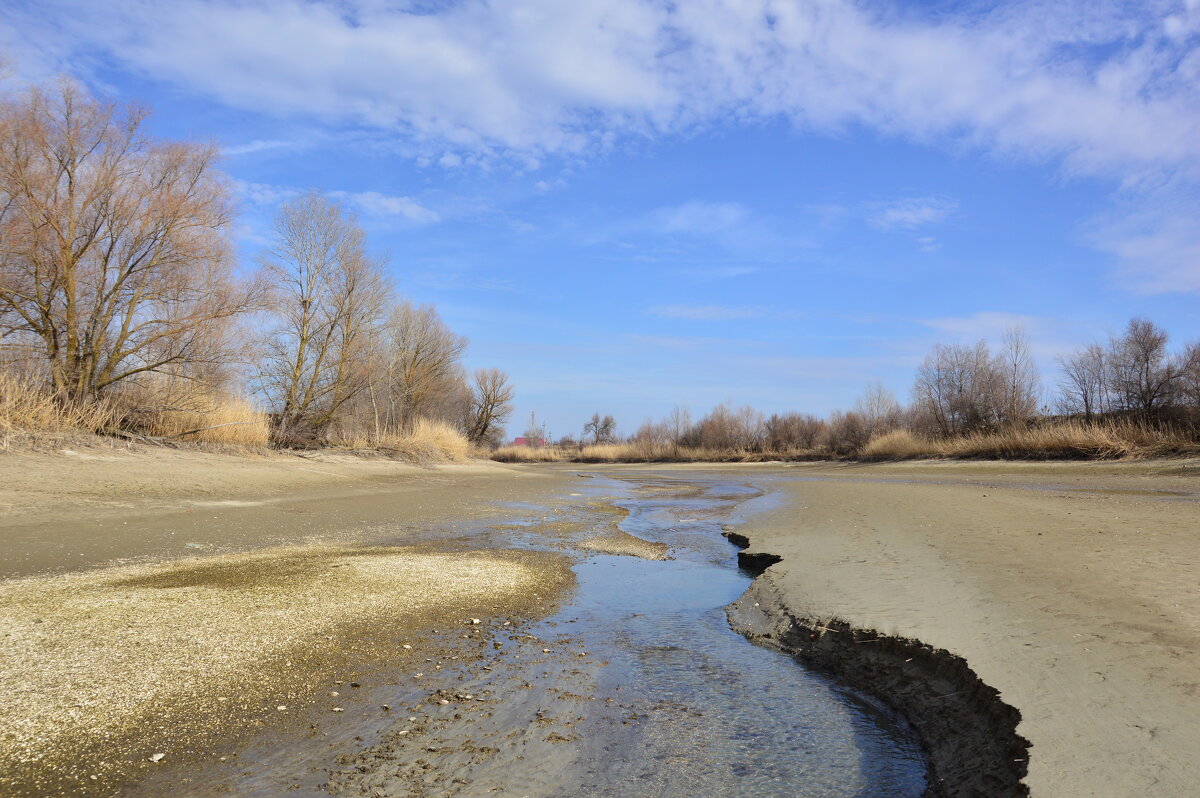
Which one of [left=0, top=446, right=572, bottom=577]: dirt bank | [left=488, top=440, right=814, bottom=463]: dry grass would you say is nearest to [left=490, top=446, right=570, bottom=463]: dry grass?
[left=488, top=440, right=814, bottom=463]: dry grass

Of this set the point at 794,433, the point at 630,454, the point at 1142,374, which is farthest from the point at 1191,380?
the point at 630,454

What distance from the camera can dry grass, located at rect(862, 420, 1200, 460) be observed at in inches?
809

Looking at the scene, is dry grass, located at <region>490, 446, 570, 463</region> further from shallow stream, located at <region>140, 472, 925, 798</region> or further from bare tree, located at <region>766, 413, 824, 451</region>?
shallow stream, located at <region>140, 472, 925, 798</region>

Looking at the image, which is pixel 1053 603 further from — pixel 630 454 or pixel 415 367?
pixel 630 454

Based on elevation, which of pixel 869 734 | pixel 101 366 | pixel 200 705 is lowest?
pixel 869 734

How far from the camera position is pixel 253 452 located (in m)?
15.6

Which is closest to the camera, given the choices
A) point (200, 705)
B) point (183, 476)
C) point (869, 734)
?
point (200, 705)

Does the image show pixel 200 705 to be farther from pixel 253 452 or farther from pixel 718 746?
pixel 253 452

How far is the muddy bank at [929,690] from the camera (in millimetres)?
2717

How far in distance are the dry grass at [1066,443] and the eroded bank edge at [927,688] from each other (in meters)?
21.6

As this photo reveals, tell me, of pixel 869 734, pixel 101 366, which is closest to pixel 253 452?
pixel 101 366

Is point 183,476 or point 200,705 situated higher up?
point 183,476

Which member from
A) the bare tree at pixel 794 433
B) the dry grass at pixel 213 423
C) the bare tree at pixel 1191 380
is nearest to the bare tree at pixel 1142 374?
the bare tree at pixel 1191 380

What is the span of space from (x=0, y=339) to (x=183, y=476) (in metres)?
5.34
